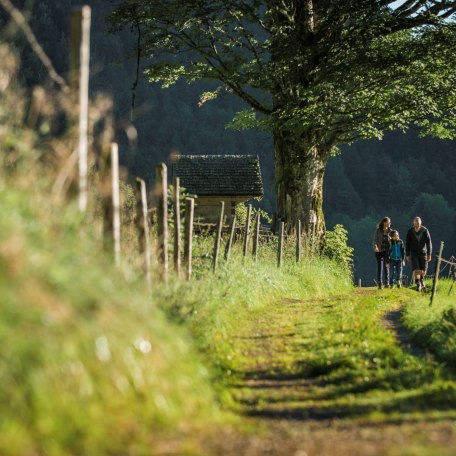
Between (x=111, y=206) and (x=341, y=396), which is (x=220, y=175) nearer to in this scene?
(x=111, y=206)

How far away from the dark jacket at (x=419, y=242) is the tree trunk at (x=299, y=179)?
17.7 feet

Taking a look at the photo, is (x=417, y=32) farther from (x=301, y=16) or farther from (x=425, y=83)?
(x=301, y=16)

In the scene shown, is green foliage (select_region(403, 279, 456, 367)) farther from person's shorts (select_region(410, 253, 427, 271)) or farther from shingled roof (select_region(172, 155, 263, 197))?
shingled roof (select_region(172, 155, 263, 197))

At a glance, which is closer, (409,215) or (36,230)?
(36,230)

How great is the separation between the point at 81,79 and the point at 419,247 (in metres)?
14.4

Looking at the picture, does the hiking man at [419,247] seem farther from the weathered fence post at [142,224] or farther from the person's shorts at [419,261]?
the weathered fence post at [142,224]

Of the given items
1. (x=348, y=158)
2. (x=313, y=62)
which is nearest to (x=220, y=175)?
(x=313, y=62)

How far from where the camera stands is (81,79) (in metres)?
6.56

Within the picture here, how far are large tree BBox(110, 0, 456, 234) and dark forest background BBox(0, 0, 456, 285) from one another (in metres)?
84.8

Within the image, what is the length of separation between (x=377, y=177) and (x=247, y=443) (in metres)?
126

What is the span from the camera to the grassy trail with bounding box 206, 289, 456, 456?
5.02 m

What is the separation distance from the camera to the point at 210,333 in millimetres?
8758

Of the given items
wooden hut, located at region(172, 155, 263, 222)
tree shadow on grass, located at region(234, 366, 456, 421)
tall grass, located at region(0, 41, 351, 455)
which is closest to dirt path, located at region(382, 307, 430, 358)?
tree shadow on grass, located at region(234, 366, 456, 421)

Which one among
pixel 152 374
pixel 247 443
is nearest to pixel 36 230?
pixel 152 374
